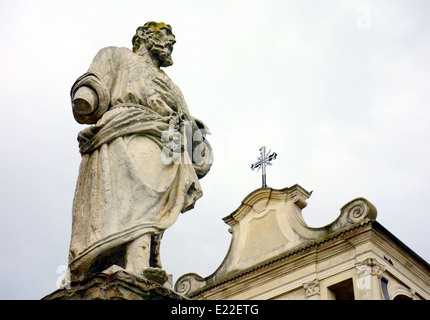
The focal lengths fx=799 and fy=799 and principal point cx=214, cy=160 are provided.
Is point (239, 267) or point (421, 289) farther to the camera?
point (239, 267)

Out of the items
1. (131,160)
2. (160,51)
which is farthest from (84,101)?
(160,51)

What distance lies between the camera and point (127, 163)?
216 inches

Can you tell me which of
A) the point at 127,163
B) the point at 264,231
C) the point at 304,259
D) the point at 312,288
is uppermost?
the point at 264,231

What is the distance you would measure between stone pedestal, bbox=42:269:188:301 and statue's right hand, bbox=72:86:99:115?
1.36 m

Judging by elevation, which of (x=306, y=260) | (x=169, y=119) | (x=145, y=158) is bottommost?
(x=145, y=158)

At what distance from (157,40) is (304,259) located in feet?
59.5

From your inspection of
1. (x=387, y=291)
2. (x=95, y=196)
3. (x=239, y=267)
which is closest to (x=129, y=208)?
(x=95, y=196)

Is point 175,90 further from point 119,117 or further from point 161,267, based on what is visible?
point 161,267

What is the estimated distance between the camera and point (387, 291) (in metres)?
21.8

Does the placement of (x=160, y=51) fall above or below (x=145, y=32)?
below

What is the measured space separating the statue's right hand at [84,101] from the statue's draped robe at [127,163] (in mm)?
40

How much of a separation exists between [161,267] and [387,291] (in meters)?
17.4

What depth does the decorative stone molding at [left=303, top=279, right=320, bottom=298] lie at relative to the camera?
2314 centimetres

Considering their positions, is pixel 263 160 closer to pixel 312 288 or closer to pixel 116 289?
pixel 312 288
